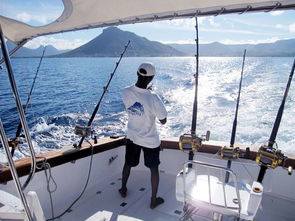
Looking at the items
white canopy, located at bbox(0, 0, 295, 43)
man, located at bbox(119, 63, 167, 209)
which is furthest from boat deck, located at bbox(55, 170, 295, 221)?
white canopy, located at bbox(0, 0, 295, 43)

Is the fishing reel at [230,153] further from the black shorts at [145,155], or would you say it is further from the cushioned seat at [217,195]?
the black shorts at [145,155]

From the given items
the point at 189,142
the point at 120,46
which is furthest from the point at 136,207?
the point at 120,46

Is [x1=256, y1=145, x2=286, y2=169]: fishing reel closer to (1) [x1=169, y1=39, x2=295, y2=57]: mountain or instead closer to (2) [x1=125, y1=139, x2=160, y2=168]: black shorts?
(2) [x1=125, y1=139, x2=160, y2=168]: black shorts

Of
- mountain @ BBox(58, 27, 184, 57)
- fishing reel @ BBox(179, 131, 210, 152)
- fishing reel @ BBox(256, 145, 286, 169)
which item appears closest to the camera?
fishing reel @ BBox(256, 145, 286, 169)

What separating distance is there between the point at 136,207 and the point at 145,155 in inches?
20.2

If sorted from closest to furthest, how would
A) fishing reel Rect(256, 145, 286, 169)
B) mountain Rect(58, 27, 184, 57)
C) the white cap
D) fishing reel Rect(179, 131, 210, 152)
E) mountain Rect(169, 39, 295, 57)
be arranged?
fishing reel Rect(256, 145, 286, 169) < the white cap < fishing reel Rect(179, 131, 210, 152) < mountain Rect(169, 39, 295, 57) < mountain Rect(58, 27, 184, 57)

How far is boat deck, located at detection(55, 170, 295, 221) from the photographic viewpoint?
190cm

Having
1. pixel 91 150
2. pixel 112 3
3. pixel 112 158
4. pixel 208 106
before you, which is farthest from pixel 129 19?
pixel 208 106

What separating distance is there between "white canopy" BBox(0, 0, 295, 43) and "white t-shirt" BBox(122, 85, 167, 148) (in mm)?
527

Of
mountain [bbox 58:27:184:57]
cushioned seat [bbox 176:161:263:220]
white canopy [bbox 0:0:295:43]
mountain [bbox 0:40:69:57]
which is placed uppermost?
mountain [bbox 58:27:184:57]

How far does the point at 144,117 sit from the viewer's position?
179 centimetres

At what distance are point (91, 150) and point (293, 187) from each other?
1.87 metres

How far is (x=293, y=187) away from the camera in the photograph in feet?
6.61

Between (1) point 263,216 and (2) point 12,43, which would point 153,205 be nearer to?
(1) point 263,216
